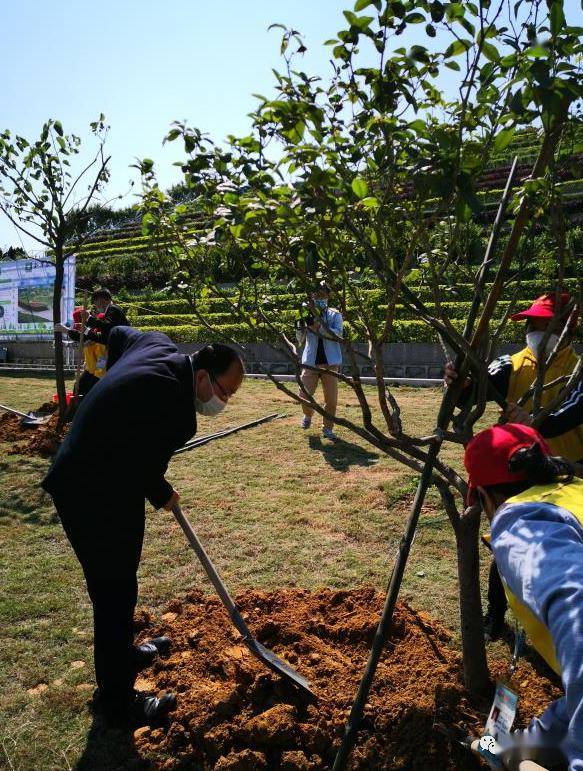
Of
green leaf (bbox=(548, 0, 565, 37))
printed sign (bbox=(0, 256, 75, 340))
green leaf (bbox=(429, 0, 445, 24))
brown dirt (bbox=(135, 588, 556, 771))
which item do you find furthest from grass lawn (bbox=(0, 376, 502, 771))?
printed sign (bbox=(0, 256, 75, 340))

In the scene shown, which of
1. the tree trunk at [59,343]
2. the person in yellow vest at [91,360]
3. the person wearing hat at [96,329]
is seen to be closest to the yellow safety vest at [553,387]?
the person wearing hat at [96,329]

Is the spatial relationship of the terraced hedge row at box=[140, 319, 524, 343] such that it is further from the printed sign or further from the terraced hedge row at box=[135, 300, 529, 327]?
the printed sign

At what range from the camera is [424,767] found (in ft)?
7.81

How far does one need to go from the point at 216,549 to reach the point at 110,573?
195 centimetres

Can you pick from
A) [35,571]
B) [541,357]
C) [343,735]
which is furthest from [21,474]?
[541,357]

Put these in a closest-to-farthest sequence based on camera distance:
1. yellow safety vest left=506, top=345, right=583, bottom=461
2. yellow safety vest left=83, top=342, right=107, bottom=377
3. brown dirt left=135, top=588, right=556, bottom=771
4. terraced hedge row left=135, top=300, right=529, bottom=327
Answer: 1. brown dirt left=135, top=588, right=556, bottom=771
2. yellow safety vest left=506, top=345, right=583, bottom=461
3. terraced hedge row left=135, top=300, right=529, bottom=327
4. yellow safety vest left=83, top=342, right=107, bottom=377

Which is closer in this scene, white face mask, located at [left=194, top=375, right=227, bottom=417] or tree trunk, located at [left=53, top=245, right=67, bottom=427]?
white face mask, located at [left=194, top=375, right=227, bottom=417]

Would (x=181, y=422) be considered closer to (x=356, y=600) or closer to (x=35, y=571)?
(x=356, y=600)

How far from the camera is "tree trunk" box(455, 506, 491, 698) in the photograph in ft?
8.73

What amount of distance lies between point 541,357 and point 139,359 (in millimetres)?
1707

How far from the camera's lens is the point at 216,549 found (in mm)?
4633

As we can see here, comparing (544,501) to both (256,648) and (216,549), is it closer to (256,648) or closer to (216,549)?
(256,648)

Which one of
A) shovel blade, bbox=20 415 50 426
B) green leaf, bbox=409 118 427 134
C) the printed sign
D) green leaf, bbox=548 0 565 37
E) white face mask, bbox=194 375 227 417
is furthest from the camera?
the printed sign

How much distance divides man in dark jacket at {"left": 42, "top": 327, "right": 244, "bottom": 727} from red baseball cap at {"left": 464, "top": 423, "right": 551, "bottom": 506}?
1.35 meters
